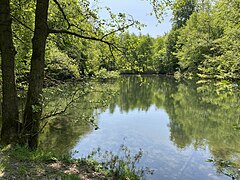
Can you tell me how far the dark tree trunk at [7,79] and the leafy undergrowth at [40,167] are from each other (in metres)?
0.54

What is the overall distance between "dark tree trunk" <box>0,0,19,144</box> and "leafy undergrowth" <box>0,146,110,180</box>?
54cm

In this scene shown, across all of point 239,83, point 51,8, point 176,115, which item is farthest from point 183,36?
point 239,83

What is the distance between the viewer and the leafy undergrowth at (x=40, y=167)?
4.26 m

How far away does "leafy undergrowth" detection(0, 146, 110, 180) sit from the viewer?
168 inches

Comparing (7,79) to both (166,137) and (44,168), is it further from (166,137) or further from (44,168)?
(166,137)

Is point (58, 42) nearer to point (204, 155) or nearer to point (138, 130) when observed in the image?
point (204, 155)

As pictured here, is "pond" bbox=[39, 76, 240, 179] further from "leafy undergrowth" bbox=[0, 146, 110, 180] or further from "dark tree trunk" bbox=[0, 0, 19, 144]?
"dark tree trunk" bbox=[0, 0, 19, 144]

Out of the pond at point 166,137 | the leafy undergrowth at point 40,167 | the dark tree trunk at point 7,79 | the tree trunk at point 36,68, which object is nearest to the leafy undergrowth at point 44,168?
the leafy undergrowth at point 40,167

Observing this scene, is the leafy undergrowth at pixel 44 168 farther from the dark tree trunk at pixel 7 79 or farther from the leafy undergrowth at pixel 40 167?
the dark tree trunk at pixel 7 79

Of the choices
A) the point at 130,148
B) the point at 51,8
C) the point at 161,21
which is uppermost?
the point at 51,8

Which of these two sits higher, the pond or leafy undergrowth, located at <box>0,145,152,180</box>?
leafy undergrowth, located at <box>0,145,152,180</box>

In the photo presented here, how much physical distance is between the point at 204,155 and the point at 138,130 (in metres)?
4.48

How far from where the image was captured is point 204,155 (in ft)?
30.7

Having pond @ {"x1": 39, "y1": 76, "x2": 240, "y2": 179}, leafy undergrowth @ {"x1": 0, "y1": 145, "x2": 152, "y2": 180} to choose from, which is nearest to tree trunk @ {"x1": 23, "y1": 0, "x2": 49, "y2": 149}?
leafy undergrowth @ {"x1": 0, "y1": 145, "x2": 152, "y2": 180}
